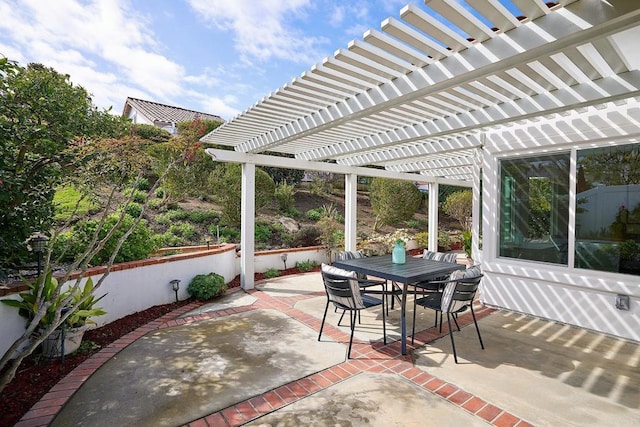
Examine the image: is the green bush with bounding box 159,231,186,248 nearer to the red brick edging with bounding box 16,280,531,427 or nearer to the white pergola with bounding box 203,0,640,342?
the white pergola with bounding box 203,0,640,342

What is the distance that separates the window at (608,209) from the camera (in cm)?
490

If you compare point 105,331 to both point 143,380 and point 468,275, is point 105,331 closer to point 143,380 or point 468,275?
point 143,380

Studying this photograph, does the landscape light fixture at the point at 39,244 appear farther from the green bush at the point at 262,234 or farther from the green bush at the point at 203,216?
the green bush at the point at 203,216

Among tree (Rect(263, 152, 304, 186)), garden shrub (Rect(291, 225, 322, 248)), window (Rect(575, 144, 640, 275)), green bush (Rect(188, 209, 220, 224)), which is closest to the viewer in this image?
window (Rect(575, 144, 640, 275))

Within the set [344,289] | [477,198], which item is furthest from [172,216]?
[477,198]

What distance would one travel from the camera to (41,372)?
11.8 ft

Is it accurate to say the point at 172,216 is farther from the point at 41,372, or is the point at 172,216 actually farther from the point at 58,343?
the point at 41,372

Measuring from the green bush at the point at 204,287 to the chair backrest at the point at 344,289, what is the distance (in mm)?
3170

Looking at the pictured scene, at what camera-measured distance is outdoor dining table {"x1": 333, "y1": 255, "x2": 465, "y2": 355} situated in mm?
4343

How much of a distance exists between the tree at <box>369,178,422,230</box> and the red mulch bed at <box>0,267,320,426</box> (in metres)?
11.5

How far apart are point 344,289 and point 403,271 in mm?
1112

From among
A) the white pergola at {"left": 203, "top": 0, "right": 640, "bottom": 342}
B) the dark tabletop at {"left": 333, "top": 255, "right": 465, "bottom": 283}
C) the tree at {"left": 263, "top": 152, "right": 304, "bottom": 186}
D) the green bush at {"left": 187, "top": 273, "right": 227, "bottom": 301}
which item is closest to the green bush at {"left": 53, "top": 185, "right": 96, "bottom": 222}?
the green bush at {"left": 187, "top": 273, "right": 227, "bottom": 301}

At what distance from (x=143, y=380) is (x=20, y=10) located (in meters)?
5.98

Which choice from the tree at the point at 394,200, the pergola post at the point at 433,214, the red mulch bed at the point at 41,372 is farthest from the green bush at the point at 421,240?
the red mulch bed at the point at 41,372
